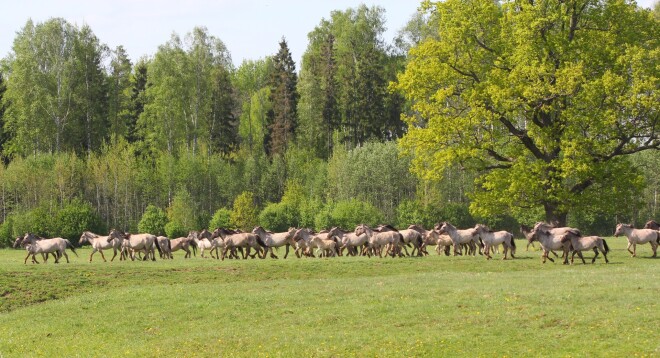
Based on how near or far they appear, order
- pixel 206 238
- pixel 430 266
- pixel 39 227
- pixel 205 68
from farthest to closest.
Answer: pixel 205 68 < pixel 39 227 < pixel 206 238 < pixel 430 266

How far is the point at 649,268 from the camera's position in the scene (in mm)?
32031

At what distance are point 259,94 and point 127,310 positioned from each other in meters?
93.3

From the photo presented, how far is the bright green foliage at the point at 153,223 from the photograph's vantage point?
76.8 m

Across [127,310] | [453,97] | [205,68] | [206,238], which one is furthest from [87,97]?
[127,310]

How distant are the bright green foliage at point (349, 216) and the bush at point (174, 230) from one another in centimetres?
1257

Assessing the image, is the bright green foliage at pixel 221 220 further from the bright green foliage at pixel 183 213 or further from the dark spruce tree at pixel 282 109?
the dark spruce tree at pixel 282 109

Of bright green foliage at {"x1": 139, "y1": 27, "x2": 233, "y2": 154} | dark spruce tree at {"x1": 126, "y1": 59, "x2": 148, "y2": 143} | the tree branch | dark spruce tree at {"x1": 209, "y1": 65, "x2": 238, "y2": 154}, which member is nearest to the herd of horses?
Answer: the tree branch

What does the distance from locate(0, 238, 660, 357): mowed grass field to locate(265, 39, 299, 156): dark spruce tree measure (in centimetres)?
6411

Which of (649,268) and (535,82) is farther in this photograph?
(535,82)

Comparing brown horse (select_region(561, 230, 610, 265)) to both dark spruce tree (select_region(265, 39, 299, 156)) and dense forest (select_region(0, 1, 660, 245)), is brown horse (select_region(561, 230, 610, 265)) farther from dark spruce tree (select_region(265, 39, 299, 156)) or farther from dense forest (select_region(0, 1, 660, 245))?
dark spruce tree (select_region(265, 39, 299, 156))

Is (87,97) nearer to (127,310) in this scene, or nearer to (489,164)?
(489,164)

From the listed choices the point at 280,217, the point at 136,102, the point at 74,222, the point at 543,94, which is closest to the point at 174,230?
the point at 74,222

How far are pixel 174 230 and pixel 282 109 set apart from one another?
30409 millimetres

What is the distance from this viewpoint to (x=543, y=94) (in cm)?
4303
